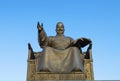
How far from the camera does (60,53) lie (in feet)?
27.2

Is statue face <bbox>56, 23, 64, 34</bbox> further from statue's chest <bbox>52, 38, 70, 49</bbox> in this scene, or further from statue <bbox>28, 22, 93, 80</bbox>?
statue's chest <bbox>52, 38, 70, 49</bbox>

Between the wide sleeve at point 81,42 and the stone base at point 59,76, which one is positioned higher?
the wide sleeve at point 81,42

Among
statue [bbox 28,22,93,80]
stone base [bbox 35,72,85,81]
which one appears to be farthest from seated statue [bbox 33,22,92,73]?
stone base [bbox 35,72,85,81]

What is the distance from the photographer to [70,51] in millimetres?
8242

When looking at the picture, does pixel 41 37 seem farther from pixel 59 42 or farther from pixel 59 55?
pixel 59 55

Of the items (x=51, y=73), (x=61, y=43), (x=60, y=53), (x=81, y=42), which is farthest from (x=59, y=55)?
(x=51, y=73)

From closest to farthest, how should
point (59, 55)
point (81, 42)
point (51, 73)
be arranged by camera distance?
point (51, 73)
point (59, 55)
point (81, 42)

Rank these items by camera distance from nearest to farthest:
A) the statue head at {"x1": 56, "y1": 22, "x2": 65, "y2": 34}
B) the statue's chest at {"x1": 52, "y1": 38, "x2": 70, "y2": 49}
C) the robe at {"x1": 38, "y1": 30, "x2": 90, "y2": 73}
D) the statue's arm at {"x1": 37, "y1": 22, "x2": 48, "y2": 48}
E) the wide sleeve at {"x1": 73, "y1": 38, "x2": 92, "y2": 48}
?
the robe at {"x1": 38, "y1": 30, "x2": 90, "y2": 73}, the statue's arm at {"x1": 37, "y1": 22, "x2": 48, "y2": 48}, the wide sleeve at {"x1": 73, "y1": 38, "x2": 92, "y2": 48}, the statue's chest at {"x1": 52, "y1": 38, "x2": 70, "y2": 49}, the statue head at {"x1": 56, "y1": 22, "x2": 65, "y2": 34}

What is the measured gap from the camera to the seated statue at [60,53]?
7.67 meters

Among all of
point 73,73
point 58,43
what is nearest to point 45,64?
point 73,73

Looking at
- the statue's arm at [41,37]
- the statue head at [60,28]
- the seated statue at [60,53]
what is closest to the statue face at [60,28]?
the statue head at [60,28]

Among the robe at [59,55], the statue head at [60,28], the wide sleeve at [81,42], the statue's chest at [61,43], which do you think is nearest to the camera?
the robe at [59,55]

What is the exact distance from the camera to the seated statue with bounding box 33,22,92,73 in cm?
767

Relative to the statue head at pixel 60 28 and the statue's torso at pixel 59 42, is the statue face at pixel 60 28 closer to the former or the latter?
the statue head at pixel 60 28
